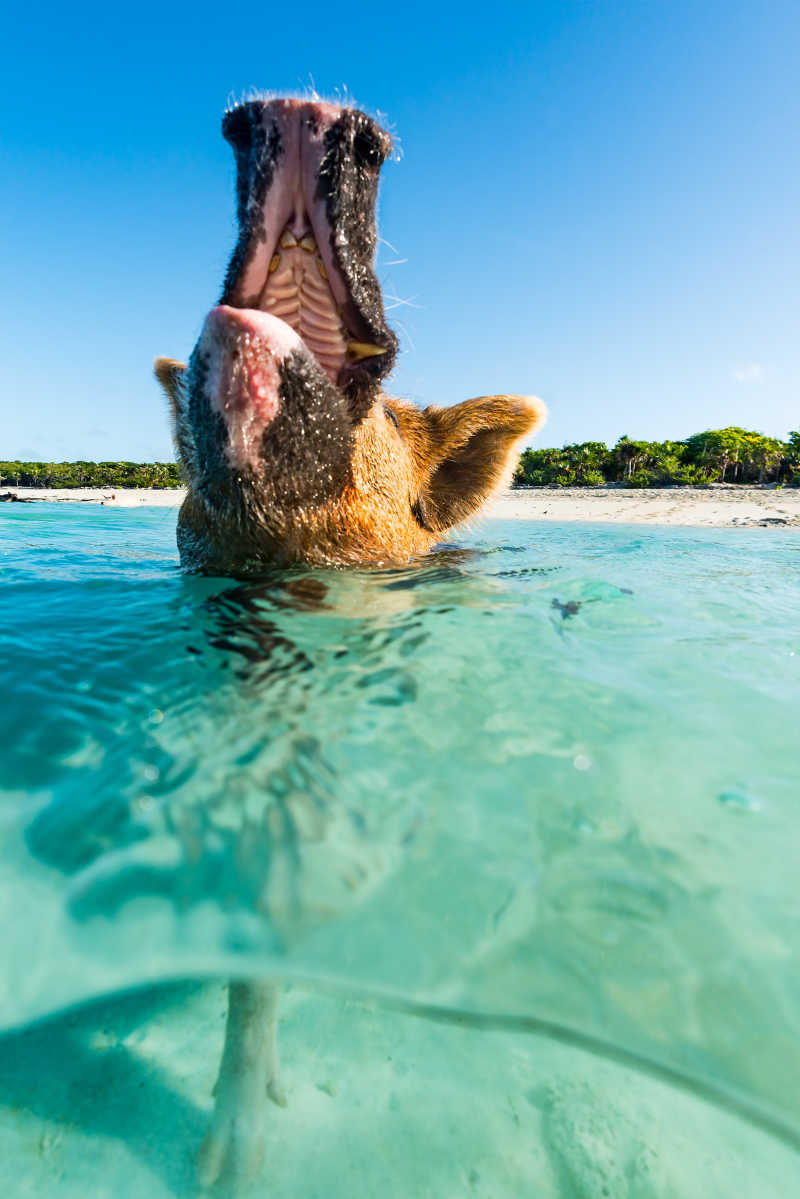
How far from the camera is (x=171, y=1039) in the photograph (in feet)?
5.74

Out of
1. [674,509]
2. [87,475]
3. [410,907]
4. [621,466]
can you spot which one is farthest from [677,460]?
[410,907]

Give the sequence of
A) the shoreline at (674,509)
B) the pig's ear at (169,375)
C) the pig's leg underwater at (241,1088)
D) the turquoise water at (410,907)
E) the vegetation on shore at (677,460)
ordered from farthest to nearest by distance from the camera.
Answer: the vegetation on shore at (677,460) → the shoreline at (674,509) → the pig's ear at (169,375) → the pig's leg underwater at (241,1088) → the turquoise water at (410,907)

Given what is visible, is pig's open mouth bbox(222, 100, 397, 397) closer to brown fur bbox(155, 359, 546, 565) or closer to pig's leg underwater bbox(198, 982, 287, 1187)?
brown fur bbox(155, 359, 546, 565)

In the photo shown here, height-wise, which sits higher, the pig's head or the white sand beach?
the pig's head

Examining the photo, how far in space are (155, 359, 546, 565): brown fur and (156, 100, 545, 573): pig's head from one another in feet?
0.05

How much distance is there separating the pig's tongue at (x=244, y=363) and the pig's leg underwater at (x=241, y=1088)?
1608 millimetres

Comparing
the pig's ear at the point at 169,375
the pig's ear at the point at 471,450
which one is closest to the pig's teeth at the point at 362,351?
the pig's ear at the point at 471,450

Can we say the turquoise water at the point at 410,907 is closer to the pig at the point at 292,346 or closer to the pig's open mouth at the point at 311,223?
the pig at the point at 292,346

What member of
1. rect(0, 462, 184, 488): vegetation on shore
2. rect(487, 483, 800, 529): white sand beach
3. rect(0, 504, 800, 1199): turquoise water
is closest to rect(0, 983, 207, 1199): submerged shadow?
rect(0, 504, 800, 1199): turquoise water

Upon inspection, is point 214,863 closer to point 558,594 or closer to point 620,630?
point 620,630

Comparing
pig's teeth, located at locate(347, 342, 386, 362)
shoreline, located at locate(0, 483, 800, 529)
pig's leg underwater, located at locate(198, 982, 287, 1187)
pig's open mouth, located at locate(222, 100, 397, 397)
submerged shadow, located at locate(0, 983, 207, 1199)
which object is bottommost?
submerged shadow, located at locate(0, 983, 207, 1199)

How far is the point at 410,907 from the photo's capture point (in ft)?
3.84

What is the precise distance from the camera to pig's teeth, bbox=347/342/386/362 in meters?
2.45

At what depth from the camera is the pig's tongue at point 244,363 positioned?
7.07 feet
